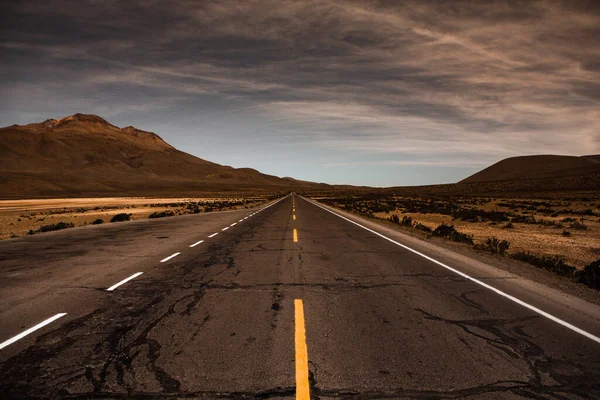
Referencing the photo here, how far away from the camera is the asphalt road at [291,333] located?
11.2ft

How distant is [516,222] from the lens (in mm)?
25844

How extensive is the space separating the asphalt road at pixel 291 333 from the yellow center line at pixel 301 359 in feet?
0.06

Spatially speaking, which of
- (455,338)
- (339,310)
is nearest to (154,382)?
(339,310)

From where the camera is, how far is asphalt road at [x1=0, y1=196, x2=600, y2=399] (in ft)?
11.2

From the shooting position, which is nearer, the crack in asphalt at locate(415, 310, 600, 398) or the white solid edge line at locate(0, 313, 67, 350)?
the crack in asphalt at locate(415, 310, 600, 398)

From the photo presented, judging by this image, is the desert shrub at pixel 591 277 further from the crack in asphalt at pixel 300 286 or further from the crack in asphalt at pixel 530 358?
the crack in asphalt at pixel 300 286

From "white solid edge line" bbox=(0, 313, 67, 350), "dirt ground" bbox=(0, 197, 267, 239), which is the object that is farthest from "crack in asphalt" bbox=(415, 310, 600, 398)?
"dirt ground" bbox=(0, 197, 267, 239)

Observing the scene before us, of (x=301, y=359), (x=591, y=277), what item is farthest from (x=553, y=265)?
(x=301, y=359)

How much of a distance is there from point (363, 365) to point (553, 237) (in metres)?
18.3

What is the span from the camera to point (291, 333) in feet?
15.0

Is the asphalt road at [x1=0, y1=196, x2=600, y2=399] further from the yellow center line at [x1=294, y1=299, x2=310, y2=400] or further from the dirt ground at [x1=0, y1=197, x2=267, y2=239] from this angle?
the dirt ground at [x1=0, y1=197, x2=267, y2=239]

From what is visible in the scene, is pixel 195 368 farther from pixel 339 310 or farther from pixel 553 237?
pixel 553 237

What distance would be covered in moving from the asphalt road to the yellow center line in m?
0.02

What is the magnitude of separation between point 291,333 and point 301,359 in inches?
28.7
